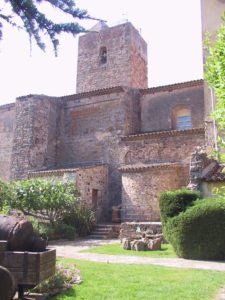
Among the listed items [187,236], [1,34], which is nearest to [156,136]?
[187,236]

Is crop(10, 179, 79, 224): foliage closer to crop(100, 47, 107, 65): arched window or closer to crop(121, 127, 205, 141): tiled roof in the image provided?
crop(121, 127, 205, 141): tiled roof

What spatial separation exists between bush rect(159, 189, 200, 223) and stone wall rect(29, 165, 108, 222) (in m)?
7.45

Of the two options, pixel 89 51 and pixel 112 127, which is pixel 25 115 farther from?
pixel 89 51

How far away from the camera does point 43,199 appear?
1487 cm

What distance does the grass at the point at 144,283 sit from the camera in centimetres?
538

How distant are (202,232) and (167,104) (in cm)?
1307

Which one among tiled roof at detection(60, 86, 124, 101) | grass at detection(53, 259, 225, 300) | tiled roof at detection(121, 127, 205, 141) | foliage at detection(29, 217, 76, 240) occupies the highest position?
tiled roof at detection(60, 86, 124, 101)

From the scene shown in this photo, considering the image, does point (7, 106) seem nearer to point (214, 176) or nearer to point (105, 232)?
point (105, 232)

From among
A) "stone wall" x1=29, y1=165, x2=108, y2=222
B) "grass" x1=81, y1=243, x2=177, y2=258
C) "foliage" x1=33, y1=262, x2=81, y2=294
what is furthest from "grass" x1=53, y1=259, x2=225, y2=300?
"stone wall" x1=29, y1=165, x2=108, y2=222

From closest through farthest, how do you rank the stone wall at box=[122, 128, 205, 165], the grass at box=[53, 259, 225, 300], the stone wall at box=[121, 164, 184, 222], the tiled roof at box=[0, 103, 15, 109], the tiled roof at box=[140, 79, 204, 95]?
the grass at box=[53, 259, 225, 300] < the stone wall at box=[121, 164, 184, 222] < the stone wall at box=[122, 128, 205, 165] < the tiled roof at box=[140, 79, 204, 95] < the tiled roof at box=[0, 103, 15, 109]

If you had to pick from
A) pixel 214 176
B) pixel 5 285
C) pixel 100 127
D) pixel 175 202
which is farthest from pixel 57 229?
pixel 5 285

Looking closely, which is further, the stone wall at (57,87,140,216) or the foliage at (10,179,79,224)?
the stone wall at (57,87,140,216)

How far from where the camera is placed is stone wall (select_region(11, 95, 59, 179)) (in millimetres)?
21062

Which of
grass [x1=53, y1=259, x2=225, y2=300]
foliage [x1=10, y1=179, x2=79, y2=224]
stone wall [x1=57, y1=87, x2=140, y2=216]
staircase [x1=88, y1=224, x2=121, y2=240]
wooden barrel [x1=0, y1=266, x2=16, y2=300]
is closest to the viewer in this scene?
wooden barrel [x1=0, y1=266, x2=16, y2=300]
